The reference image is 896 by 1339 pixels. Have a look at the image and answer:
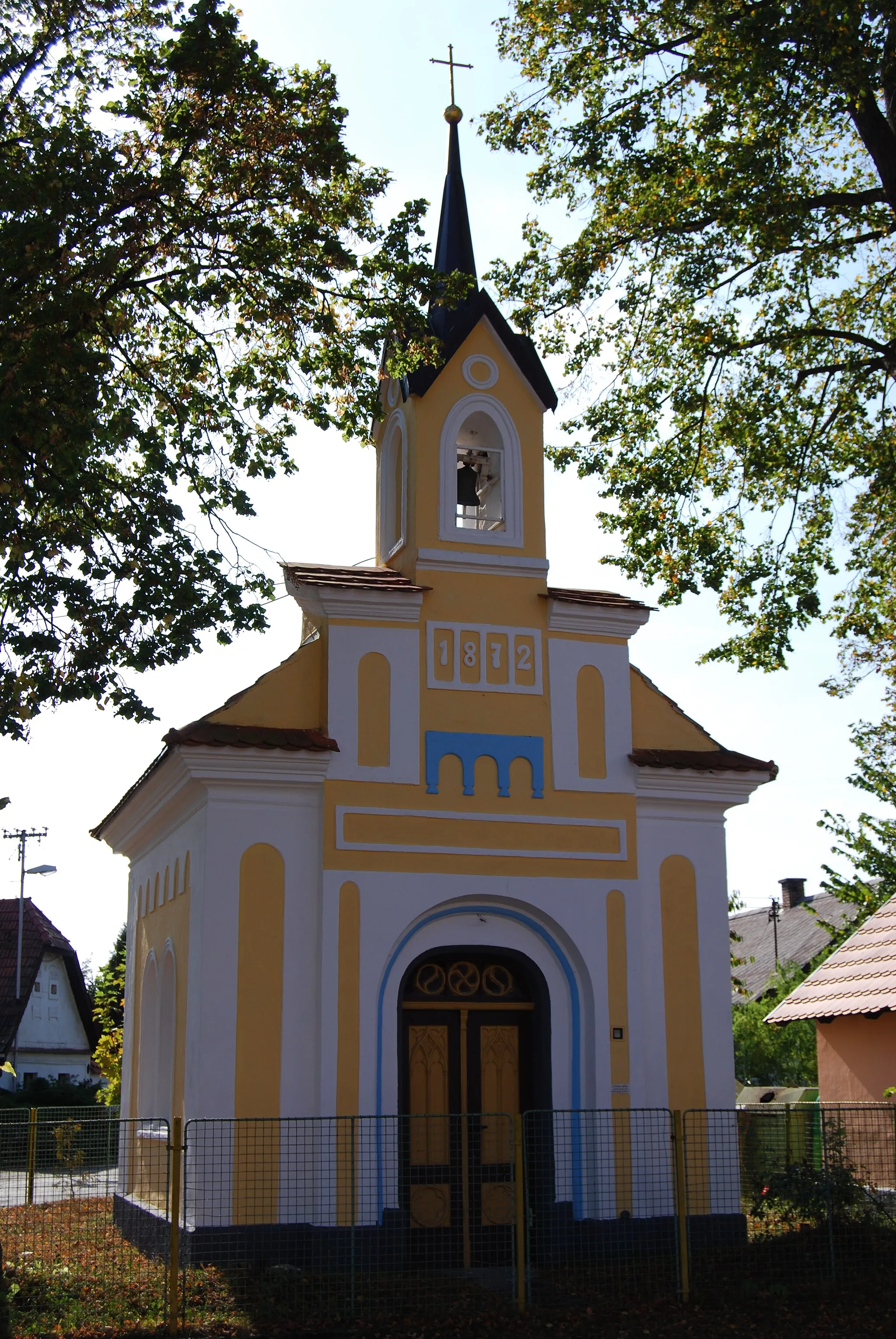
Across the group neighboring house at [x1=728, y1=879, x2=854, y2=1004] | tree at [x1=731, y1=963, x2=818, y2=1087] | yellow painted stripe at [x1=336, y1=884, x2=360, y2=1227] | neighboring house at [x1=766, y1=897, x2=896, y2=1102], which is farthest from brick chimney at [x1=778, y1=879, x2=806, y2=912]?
yellow painted stripe at [x1=336, y1=884, x2=360, y2=1227]

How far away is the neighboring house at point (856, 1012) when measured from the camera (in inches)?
747

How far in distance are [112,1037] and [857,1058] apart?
13.4 metres

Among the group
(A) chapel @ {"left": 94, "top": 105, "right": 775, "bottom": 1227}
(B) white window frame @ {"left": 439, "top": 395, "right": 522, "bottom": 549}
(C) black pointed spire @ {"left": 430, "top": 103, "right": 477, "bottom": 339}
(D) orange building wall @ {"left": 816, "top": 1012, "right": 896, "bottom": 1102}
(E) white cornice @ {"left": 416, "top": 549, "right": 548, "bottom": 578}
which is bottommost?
(D) orange building wall @ {"left": 816, "top": 1012, "right": 896, "bottom": 1102}

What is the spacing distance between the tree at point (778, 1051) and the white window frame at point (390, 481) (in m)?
18.5

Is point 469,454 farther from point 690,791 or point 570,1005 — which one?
point 570,1005

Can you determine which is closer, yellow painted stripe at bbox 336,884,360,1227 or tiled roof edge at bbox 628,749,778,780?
yellow painted stripe at bbox 336,884,360,1227

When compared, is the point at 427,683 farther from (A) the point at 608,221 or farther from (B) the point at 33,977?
(B) the point at 33,977

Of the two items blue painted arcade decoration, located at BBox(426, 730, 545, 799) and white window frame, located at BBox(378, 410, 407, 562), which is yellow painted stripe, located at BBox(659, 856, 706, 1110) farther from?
white window frame, located at BBox(378, 410, 407, 562)

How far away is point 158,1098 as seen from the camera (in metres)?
15.6

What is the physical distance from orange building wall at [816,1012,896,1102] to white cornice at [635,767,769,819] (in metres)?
5.25

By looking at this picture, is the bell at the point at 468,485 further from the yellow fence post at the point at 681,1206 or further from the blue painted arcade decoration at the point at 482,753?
the yellow fence post at the point at 681,1206

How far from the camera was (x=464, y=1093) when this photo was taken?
45.8 feet

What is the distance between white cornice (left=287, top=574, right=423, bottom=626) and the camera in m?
14.2

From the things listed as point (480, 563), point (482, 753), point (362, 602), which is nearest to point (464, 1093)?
point (482, 753)
